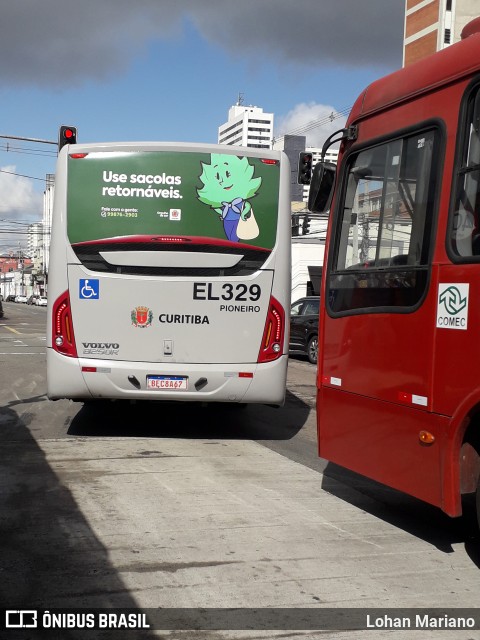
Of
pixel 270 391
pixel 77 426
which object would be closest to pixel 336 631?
pixel 270 391

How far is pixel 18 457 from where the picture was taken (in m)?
8.24

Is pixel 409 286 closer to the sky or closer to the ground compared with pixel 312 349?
closer to the sky

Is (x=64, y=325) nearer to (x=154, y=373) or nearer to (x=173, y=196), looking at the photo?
(x=154, y=373)

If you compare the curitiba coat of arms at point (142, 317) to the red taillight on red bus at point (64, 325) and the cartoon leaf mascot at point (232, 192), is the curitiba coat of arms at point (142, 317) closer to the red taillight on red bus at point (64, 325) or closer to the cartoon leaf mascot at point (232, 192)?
the red taillight on red bus at point (64, 325)

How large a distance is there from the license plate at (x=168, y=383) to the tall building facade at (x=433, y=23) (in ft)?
198

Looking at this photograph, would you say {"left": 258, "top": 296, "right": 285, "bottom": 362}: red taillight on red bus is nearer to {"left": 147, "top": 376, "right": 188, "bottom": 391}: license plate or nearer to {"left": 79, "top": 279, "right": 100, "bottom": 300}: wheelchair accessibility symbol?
{"left": 147, "top": 376, "right": 188, "bottom": 391}: license plate

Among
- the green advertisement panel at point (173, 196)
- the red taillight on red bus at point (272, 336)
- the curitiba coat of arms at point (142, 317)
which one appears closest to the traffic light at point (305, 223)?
the green advertisement panel at point (173, 196)

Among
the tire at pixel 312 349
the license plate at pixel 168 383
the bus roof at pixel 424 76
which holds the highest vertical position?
the bus roof at pixel 424 76

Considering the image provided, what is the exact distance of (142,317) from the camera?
889 centimetres

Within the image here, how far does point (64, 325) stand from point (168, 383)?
1.35m

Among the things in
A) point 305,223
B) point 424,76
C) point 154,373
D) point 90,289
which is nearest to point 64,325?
point 90,289

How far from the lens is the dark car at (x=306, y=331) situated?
20891 mm

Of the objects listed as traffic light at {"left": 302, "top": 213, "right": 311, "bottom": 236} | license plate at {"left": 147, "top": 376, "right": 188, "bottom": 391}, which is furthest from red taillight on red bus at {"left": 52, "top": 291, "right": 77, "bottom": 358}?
traffic light at {"left": 302, "top": 213, "right": 311, "bottom": 236}

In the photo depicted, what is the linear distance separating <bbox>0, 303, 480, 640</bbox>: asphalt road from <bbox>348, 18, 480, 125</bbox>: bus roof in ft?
10.5
